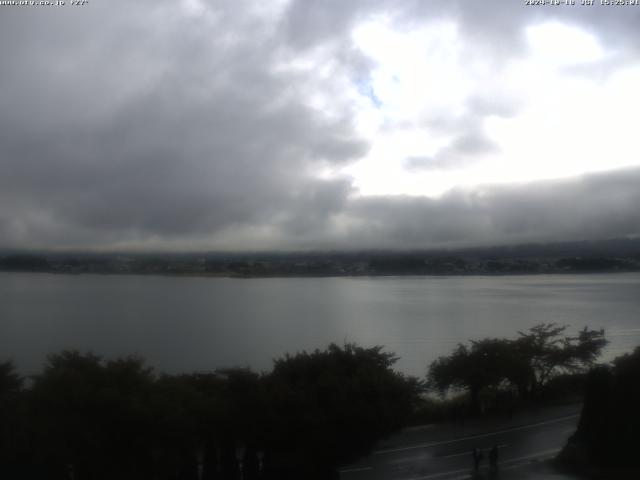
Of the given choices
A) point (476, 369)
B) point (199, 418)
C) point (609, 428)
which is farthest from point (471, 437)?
point (199, 418)

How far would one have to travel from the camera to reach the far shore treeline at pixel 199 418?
10.1 metres

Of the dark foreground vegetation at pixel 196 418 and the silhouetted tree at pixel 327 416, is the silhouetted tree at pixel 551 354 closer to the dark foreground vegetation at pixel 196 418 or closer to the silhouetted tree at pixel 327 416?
the dark foreground vegetation at pixel 196 418

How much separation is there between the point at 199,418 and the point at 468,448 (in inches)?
230

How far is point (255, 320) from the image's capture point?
46844 mm

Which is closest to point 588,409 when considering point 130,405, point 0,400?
point 130,405

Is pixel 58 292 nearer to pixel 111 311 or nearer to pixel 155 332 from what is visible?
pixel 111 311

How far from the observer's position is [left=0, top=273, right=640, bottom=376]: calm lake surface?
32.7 meters

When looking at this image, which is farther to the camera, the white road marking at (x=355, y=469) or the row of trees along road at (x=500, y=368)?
the row of trees along road at (x=500, y=368)

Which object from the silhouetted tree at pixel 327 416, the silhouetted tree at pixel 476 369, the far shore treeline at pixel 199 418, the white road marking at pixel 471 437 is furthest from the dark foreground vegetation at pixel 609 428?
the silhouetted tree at pixel 476 369

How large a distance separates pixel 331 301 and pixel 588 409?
5213 centimetres

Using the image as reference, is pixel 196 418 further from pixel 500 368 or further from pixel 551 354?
pixel 551 354

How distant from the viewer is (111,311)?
4841 cm

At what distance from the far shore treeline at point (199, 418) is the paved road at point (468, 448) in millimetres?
710

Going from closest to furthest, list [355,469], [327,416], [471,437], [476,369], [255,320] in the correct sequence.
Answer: [327,416] < [355,469] < [471,437] < [476,369] < [255,320]
